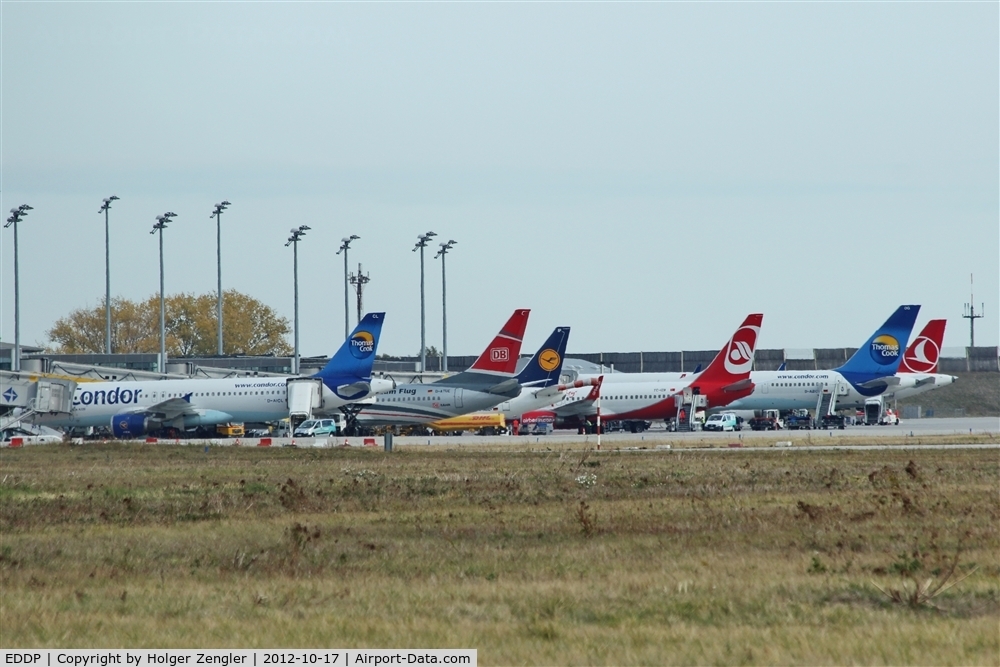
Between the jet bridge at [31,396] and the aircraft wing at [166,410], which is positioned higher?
the jet bridge at [31,396]

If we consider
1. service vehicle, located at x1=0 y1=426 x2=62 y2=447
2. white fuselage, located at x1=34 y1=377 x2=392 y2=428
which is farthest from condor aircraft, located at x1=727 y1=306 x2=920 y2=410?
service vehicle, located at x1=0 y1=426 x2=62 y2=447

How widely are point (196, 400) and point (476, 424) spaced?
16.8m

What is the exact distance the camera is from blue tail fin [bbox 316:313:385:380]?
6888 cm

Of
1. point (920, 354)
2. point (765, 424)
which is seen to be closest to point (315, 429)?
point (765, 424)

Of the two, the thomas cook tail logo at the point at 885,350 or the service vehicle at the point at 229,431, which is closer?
the service vehicle at the point at 229,431

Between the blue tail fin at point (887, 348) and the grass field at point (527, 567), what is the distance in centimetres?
5305

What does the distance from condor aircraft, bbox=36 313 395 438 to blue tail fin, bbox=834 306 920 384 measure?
3120cm

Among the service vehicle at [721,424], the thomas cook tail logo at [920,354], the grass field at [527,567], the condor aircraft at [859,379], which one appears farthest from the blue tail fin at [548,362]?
A: the grass field at [527,567]

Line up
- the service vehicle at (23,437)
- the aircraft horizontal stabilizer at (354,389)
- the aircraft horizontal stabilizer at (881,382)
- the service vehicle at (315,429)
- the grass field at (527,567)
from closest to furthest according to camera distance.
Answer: the grass field at (527,567) < the service vehicle at (23,437) < the aircraft horizontal stabilizer at (354,389) < the service vehicle at (315,429) < the aircraft horizontal stabilizer at (881,382)

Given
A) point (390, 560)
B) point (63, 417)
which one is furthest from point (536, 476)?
point (63, 417)

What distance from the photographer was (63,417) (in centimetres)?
6781

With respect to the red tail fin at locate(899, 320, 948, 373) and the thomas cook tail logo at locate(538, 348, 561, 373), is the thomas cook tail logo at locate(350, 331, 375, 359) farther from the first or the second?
the red tail fin at locate(899, 320, 948, 373)

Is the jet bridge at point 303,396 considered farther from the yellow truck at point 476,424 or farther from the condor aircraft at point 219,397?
the yellow truck at point 476,424

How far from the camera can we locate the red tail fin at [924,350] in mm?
85625
